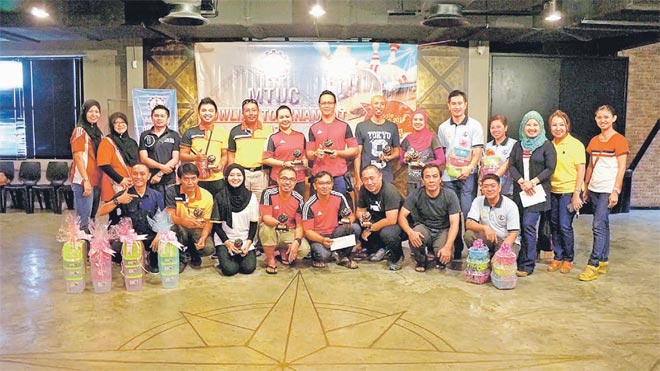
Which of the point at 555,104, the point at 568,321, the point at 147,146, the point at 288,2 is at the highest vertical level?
the point at 288,2

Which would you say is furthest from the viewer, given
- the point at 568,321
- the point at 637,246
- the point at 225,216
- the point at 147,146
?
the point at 637,246

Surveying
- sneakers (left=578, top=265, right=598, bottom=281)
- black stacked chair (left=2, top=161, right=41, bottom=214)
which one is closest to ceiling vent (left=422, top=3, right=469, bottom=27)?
sneakers (left=578, top=265, right=598, bottom=281)

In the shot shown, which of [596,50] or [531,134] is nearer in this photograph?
[531,134]

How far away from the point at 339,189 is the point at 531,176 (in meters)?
1.69

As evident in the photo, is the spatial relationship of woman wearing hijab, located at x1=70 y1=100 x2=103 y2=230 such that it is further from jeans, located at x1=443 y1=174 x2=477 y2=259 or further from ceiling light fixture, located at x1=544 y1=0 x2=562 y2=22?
ceiling light fixture, located at x1=544 y1=0 x2=562 y2=22

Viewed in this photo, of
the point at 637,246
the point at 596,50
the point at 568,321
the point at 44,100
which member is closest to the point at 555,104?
the point at 596,50

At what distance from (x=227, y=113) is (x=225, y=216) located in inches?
115

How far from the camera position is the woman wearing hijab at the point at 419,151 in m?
5.14

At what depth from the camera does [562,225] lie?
4.55 metres

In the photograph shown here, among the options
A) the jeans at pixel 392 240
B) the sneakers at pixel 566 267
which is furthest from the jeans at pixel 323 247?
the sneakers at pixel 566 267

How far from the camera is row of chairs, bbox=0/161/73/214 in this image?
7875 mm

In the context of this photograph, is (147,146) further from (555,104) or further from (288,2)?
(555,104)

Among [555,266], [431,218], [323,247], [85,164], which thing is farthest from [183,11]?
[555,266]

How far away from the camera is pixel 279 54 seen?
23.4 ft
